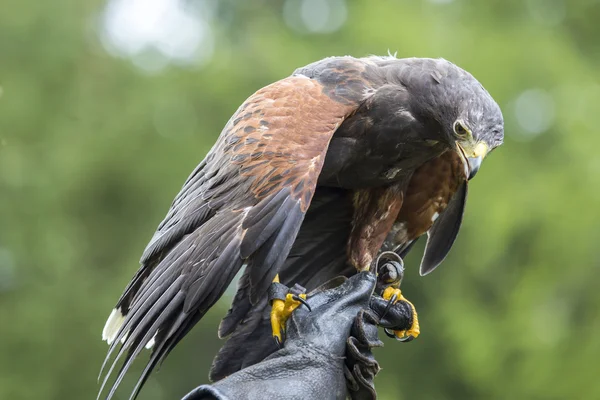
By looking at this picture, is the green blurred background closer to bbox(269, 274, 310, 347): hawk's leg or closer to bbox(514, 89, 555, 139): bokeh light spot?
bbox(514, 89, 555, 139): bokeh light spot

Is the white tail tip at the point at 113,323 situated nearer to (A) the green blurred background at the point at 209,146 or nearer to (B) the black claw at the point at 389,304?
(B) the black claw at the point at 389,304

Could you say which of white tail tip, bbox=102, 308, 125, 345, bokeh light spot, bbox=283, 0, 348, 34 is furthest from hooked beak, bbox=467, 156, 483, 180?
bokeh light spot, bbox=283, 0, 348, 34

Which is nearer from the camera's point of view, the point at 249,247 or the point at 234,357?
the point at 249,247

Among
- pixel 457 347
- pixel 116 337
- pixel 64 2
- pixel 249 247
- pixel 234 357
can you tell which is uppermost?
pixel 64 2

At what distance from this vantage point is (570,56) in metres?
13.9

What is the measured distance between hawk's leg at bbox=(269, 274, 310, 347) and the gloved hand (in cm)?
6

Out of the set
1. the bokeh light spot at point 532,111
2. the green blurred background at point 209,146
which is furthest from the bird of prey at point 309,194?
the bokeh light spot at point 532,111

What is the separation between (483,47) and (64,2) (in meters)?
6.29

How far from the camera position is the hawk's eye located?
212 inches

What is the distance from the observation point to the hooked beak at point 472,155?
17.3 feet

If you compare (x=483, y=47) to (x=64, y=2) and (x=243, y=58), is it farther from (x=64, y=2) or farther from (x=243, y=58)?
(x=64, y=2)

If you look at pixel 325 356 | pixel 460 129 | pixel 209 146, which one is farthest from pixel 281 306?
pixel 209 146

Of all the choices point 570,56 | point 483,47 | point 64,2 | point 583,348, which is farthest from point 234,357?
point 64,2

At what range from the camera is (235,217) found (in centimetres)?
507
